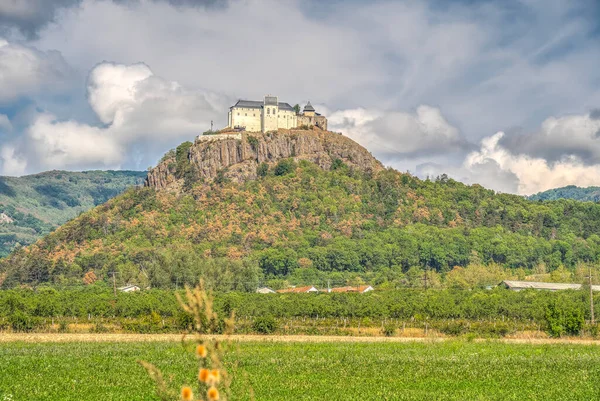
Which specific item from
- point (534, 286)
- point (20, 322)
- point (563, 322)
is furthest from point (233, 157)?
point (563, 322)

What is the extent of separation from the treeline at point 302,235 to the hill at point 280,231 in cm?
31

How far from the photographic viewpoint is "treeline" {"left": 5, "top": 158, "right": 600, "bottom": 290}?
148m

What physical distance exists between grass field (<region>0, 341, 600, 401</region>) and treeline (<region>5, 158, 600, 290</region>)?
278 feet

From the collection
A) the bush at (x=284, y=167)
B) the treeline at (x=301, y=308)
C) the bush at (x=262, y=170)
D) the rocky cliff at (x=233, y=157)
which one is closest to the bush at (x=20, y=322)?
the treeline at (x=301, y=308)

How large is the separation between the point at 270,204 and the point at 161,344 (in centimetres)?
12790

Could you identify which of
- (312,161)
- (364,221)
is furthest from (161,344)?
(312,161)

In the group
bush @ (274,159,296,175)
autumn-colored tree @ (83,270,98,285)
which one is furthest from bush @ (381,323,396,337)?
bush @ (274,159,296,175)

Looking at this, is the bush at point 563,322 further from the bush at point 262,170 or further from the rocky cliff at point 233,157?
the bush at point 262,170

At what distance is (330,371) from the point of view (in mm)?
35594

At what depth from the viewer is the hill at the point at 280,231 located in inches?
5758

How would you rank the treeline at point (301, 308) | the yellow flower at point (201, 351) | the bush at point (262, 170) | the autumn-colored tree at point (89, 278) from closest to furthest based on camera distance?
the yellow flower at point (201, 351) < the treeline at point (301, 308) < the autumn-colored tree at point (89, 278) < the bush at point (262, 170)

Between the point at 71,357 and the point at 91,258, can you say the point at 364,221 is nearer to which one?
the point at 91,258

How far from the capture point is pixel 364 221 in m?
180

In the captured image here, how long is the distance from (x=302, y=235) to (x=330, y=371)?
134 m
